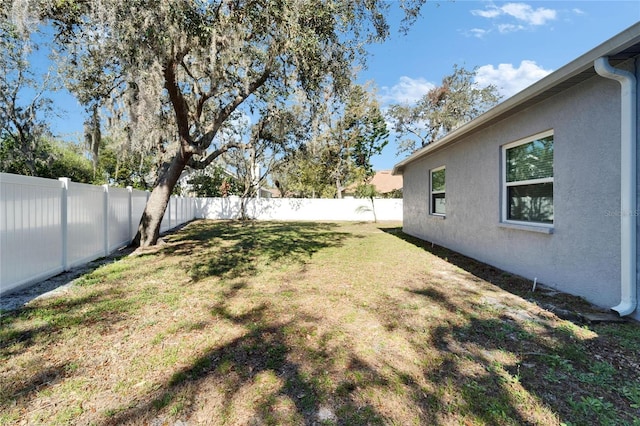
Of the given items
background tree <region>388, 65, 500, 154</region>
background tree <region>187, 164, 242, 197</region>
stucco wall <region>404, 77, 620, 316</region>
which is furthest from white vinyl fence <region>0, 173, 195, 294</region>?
background tree <region>388, 65, 500, 154</region>

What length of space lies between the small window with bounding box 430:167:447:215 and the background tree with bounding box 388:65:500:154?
13.7 m

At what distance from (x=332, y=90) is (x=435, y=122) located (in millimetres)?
16680

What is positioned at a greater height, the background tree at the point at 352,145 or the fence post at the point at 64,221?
the background tree at the point at 352,145

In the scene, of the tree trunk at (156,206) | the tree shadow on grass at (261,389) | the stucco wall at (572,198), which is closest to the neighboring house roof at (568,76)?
the stucco wall at (572,198)

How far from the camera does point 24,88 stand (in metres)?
12.1

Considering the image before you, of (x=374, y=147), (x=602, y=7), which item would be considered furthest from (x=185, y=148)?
(x=374, y=147)

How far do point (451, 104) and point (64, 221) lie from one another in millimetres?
22050

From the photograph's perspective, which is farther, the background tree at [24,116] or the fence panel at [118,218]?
the background tree at [24,116]

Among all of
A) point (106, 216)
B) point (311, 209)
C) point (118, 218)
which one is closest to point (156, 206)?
point (118, 218)

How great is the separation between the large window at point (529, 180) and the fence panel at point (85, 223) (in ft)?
23.0

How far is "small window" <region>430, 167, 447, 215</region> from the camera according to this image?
8086 mm

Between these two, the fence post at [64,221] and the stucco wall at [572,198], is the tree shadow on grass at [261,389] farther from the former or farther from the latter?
the fence post at [64,221]

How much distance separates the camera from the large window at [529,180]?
13.9 feet

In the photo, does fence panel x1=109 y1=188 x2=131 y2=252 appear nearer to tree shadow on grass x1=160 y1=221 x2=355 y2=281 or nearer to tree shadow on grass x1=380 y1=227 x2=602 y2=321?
tree shadow on grass x1=160 y1=221 x2=355 y2=281
